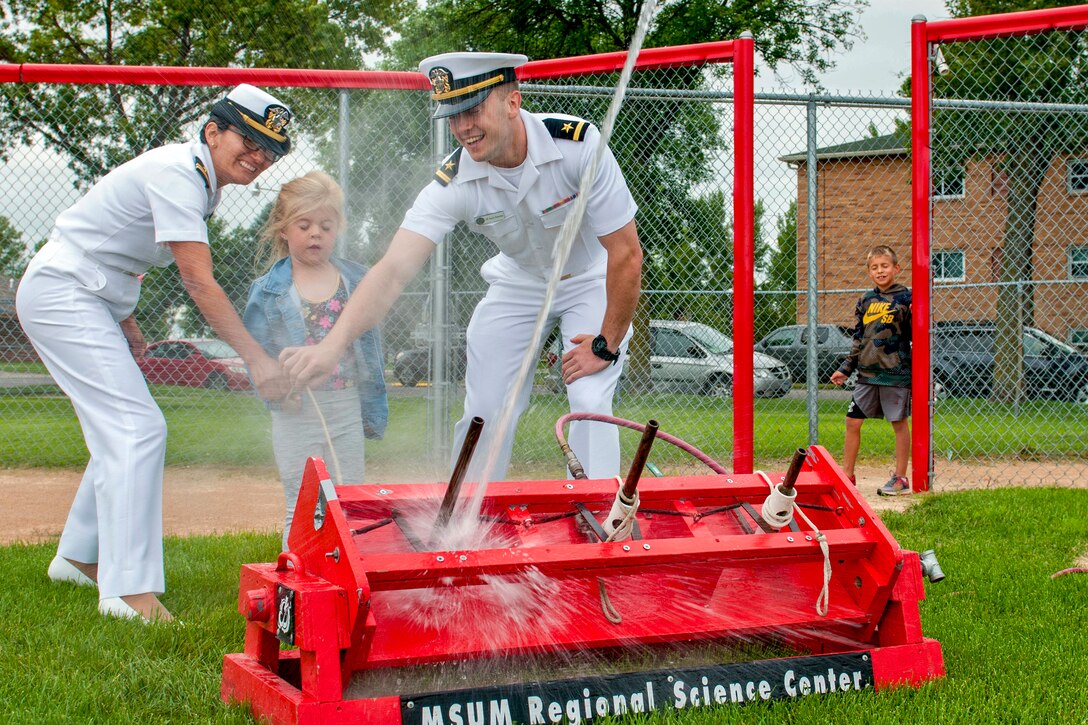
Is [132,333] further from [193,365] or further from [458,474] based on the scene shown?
[458,474]

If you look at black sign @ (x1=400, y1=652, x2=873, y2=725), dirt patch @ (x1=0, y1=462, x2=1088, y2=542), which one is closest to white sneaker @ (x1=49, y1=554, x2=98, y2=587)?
dirt patch @ (x1=0, y1=462, x2=1088, y2=542)

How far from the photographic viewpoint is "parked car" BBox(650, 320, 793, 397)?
8.22 metres

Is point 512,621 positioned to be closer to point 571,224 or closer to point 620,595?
point 620,595

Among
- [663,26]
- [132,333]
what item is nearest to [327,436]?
[132,333]

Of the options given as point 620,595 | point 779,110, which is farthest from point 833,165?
point 620,595

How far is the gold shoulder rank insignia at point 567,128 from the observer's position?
431 centimetres

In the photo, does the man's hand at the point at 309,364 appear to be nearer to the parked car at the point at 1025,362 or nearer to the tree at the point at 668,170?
the tree at the point at 668,170

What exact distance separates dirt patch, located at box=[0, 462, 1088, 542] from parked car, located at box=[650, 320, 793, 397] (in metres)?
0.79

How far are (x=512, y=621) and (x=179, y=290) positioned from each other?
4.78 m

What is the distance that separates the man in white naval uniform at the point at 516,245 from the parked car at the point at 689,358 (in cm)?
358

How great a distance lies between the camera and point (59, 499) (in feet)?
24.3

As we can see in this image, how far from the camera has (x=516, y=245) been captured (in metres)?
4.57

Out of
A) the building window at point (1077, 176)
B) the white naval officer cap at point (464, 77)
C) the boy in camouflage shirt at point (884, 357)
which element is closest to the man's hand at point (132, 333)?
the white naval officer cap at point (464, 77)

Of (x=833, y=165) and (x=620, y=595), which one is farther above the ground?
(x=833, y=165)
